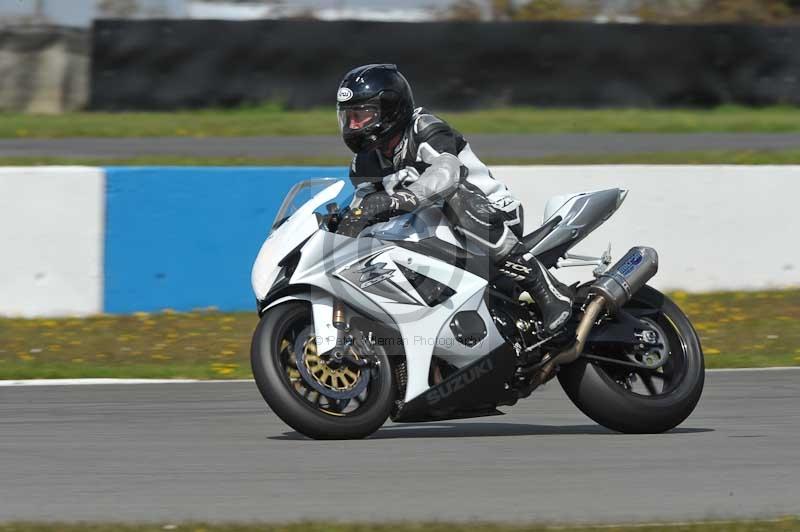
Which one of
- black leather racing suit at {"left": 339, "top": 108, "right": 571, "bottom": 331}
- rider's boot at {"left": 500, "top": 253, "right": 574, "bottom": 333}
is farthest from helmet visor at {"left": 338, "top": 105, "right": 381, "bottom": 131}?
rider's boot at {"left": 500, "top": 253, "right": 574, "bottom": 333}

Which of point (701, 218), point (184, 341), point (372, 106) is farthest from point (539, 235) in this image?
point (701, 218)

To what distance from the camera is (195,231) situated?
10055 millimetres

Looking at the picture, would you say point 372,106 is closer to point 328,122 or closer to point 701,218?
point 701,218

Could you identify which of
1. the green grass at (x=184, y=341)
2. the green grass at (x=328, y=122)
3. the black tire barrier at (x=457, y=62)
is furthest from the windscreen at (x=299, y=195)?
the black tire barrier at (x=457, y=62)

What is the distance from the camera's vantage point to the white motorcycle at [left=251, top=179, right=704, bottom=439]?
5.62 m

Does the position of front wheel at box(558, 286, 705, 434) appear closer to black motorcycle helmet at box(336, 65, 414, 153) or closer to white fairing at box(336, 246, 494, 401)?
white fairing at box(336, 246, 494, 401)

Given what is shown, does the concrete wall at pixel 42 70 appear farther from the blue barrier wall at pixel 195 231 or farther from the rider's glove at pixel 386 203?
the rider's glove at pixel 386 203

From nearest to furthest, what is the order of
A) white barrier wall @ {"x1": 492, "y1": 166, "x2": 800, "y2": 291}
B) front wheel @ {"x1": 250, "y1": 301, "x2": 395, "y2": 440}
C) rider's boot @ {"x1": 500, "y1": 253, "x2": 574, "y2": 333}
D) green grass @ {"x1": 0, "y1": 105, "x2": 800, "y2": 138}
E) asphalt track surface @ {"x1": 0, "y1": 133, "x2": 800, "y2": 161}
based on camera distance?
front wheel @ {"x1": 250, "y1": 301, "x2": 395, "y2": 440} → rider's boot @ {"x1": 500, "y1": 253, "x2": 574, "y2": 333} → white barrier wall @ {"x1": 492, "y1": 166, "x2": 800, "y2": 291} → asphalt track surface @ {"x1": 0, "y1": 133, "x2": 800, "y2": 161} → green grass @ {"x1": 0, "y1": 105, "x2": 800, "y2": 138}

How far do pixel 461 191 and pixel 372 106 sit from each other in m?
0.53

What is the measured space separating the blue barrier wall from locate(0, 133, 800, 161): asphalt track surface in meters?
5.77

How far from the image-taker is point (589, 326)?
237 inches

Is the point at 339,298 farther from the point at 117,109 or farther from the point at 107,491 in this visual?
the point at 117,109

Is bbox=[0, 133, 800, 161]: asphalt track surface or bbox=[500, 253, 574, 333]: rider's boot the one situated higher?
bbox=[500, 253, 574, 333]: rider's boot

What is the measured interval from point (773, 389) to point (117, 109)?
1383 cm
